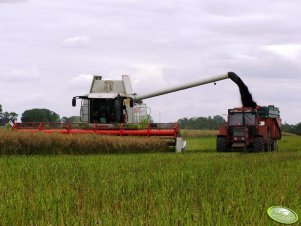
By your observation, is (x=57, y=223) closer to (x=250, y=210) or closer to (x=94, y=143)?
(x=250, y=210)

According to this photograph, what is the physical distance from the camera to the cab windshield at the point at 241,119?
19641mm

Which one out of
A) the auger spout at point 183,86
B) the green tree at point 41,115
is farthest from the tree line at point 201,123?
the auger spout at point 183,86

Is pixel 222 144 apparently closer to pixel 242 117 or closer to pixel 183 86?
pixel 242 117

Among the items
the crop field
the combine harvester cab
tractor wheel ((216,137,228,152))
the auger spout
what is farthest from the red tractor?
the crop field

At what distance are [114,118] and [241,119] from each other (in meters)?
4.88

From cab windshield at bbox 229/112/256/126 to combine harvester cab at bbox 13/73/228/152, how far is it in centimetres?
200

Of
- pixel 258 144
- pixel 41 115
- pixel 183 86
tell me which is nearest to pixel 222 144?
pixel 258 144

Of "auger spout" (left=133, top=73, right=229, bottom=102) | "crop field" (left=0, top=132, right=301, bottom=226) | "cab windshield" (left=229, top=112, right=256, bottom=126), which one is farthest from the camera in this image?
"auger spout" (left=133, top=73, right=229, bottom=102)

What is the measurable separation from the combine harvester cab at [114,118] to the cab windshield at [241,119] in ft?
6.56

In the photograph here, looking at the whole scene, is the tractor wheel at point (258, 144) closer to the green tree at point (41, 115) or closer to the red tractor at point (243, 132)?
the red tractor at point (243, 132)

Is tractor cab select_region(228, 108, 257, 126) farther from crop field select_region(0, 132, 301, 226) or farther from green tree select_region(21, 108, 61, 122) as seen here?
green tree select_region(21, 108, 61, 122)

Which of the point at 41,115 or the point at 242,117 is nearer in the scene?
the point at 242,117

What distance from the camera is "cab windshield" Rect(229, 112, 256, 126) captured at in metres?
19.6

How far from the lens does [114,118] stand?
2091cm
